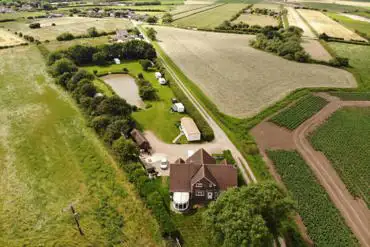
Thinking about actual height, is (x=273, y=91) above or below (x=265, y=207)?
below

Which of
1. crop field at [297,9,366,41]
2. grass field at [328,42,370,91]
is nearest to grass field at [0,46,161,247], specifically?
grass field at [328,42,370,91]

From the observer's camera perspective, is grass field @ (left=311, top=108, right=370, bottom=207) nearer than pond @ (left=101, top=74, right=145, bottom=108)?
Yes

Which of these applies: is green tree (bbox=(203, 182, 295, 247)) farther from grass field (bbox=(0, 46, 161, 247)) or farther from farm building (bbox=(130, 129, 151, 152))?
farm building (bbox=(130, 129, 151, 152))

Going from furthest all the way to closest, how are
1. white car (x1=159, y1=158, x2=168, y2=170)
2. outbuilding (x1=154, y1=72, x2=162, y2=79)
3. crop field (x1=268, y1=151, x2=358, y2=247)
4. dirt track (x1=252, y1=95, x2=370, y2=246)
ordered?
1. outbuilding (x1=154, y1=72, x2=162, y2=79)
2. white car (x1=159, y1=158, x2=168, y2=170)
3. dirt track (x1=252, y1=95, x2=370, y2=246)
4. crop field (x1=268, y1=151, x2=358, y2=247)

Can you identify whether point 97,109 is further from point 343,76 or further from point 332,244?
point 343,76

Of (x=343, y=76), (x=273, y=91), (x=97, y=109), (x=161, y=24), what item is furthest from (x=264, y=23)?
(x=97, y=109)

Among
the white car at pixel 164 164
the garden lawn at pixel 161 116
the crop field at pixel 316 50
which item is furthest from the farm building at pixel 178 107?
the crop field at pixel 316 50

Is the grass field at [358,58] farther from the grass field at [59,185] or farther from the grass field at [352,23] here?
the grass field at [59,185]

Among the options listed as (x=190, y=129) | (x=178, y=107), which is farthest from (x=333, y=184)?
(x=178, y=107)
